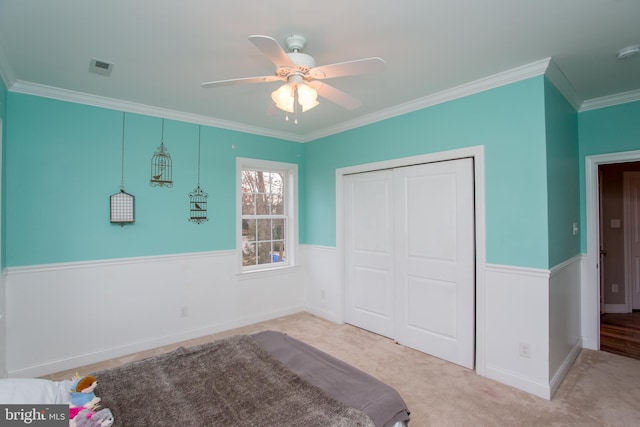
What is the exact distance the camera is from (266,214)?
4.49 m

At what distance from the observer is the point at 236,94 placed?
3.08 metres

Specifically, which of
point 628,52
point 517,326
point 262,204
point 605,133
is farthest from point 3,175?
point 605,133

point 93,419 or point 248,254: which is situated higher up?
point 248,254

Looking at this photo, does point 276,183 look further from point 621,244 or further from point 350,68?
point 621,244

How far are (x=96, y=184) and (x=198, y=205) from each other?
1025 mm

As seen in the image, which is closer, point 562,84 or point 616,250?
point 562,84

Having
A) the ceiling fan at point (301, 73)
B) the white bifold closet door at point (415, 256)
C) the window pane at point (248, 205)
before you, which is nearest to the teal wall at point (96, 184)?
the window pane at point (248, 205)

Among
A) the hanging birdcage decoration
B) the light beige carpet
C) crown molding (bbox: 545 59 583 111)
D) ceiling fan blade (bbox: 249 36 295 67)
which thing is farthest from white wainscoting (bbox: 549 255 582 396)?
the hanging birdcage decoration

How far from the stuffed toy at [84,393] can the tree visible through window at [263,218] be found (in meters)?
2.71

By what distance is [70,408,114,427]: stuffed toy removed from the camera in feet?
4.20

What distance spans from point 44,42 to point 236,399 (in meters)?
2.63

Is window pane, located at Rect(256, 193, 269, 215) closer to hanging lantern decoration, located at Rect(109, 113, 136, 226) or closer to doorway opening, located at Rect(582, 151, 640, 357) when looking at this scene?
hanging lantern decoration, located at Rect(109, 113, 136, 226)

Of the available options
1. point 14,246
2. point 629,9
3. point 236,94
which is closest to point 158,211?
point 14,246

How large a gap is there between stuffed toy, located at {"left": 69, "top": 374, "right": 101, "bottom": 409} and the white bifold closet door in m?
2.82
